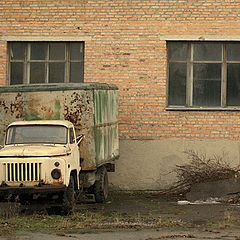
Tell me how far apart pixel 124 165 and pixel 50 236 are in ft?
25.3

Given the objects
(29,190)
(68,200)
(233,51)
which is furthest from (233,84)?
(29,190)

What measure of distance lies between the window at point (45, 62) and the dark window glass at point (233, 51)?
4.24m

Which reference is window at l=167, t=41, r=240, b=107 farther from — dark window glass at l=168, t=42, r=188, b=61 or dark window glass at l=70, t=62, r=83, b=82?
dark window glass at l=70, t=62, r=83, b=82

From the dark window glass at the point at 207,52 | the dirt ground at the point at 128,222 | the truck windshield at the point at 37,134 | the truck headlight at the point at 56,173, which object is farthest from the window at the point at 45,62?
the truck headlight at the point at 56,173

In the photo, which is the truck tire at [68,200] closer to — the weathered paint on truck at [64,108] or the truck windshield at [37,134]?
the truck windshield at [37,134]

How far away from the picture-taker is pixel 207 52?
18.0 metres

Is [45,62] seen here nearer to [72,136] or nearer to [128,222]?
[72,136]

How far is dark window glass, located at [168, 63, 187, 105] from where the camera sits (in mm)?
18031

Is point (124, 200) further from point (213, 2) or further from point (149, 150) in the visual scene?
point (213, 2)

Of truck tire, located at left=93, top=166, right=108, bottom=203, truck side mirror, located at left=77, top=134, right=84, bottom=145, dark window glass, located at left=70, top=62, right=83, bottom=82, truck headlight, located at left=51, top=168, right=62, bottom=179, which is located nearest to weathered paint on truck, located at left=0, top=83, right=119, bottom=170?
truck side mirror, located at left=77, top=134, right=84, bottom=145

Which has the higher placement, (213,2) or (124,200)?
(213,2)

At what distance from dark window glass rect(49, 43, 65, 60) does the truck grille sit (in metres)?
6.62

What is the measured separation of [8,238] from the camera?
9.98m

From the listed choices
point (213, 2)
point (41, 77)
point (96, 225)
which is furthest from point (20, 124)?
point (213, 2)
